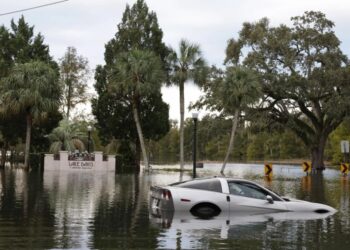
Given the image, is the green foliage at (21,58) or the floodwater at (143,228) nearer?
the floodwater at (143,228)

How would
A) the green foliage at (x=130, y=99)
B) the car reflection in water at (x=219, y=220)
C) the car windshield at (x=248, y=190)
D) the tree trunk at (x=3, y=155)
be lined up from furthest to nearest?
1. the green foliage at (x=130, y=99)
2. the tree trunk at (x=3, y=155)
3. the car windshield at (x=248, y=190)
4. the car reflection in water at (x=219, y=220)

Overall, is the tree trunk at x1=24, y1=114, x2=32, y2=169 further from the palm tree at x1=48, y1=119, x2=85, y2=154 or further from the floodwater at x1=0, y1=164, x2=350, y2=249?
the floodwater at x1=0, y1=164, x2=350, y2=249

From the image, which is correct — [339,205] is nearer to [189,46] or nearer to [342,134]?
[189,46]

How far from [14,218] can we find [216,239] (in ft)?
18.3

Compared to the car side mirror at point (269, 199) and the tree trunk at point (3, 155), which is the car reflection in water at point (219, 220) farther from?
the tree trunk at point (3, 155)

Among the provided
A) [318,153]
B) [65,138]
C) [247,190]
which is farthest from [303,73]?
[247,190]

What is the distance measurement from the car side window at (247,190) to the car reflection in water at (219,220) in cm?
52

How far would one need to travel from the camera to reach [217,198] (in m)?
15.6

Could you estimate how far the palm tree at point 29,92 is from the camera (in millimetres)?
43219

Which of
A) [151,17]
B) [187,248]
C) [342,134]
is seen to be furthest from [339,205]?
[342,134]

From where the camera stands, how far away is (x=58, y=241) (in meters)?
11.2

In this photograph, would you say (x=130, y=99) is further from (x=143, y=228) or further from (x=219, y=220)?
(x=143, y=228)

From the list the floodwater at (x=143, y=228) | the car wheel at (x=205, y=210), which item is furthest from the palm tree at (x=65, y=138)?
the car wheel at (x=205, y=210)

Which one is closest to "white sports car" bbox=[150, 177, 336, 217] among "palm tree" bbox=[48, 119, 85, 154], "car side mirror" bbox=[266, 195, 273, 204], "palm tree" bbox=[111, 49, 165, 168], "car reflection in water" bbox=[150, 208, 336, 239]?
→ "car side mirror" bbox=[266, 195, 273, 204]
